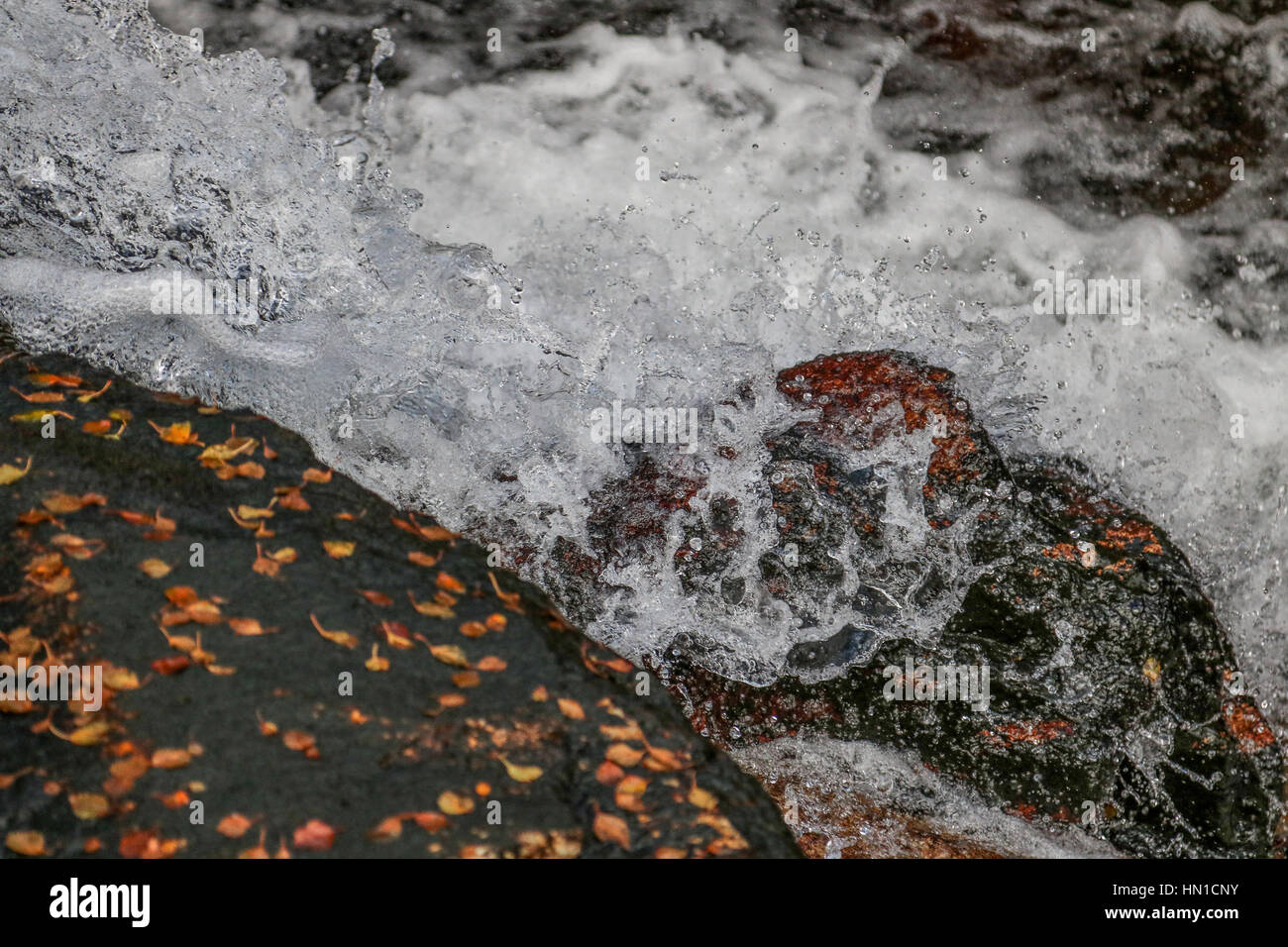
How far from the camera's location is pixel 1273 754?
3.68 meters

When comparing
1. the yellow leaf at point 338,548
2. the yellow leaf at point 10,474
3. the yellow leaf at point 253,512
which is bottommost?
the yellow leaf at point 338,548

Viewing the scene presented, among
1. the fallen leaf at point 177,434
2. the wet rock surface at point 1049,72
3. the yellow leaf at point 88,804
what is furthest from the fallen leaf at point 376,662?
the wet rock surface at point 1049,72

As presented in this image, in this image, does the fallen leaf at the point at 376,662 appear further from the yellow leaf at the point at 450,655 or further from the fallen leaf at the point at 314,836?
the fallen leaf at the point at 314,836

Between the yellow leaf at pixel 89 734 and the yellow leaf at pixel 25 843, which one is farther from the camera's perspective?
the yellow leaf at pixel 89 734

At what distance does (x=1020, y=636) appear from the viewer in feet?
12.0

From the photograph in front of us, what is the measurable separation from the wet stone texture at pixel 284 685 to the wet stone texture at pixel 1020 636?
1.17 metres

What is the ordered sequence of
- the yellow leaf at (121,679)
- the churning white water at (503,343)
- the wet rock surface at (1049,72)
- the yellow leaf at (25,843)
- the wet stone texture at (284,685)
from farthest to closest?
the wet rock surface at (1049,72), the churning white water at (503,343), the yellow leaf at (121,679), the wet stone texture at (284,685), the yellow leaf at (25,843)

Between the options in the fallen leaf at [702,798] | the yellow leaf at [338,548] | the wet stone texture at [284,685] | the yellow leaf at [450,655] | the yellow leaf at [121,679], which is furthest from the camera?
the yellow leaf at [338,548]

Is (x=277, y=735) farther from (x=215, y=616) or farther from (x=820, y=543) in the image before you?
(x=820, y=543)

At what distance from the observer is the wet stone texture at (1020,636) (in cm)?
362

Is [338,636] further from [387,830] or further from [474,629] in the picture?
[387,830]

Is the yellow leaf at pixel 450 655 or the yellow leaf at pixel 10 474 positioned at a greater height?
the yellow leaf at pixel 10 474

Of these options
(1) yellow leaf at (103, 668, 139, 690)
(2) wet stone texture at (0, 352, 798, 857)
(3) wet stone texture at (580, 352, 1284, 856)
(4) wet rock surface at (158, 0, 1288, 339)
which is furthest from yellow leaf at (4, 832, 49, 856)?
(4) wet rock surface at (158, 0, 1288, 339)

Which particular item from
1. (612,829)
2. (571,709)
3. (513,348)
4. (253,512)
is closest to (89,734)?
(253,512)
